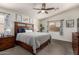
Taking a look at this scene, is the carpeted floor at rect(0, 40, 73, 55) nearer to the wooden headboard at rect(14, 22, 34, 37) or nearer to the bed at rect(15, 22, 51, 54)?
the bed at rect(15, 22, 51, 54)

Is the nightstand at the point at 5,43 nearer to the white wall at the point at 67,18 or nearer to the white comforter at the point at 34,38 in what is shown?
the white comforter at the point at 34,38

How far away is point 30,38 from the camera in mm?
2273

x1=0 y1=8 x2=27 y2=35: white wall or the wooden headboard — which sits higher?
x1=0 y1=8 x2=27 y2=35: white wall

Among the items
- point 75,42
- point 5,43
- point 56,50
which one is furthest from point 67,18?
point 5,43

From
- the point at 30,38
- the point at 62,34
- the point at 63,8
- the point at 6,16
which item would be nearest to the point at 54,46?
the point at 62,34

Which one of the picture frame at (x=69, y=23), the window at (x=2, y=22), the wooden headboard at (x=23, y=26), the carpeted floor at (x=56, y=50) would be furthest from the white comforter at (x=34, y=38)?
the picture frame at (x=69, y=23)

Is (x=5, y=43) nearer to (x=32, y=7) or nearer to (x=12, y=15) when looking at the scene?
(x=12, y=15)

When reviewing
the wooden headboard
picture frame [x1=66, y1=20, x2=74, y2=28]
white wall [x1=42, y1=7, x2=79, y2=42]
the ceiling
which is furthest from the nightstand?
picture frame [x1=66, y1=20, x2=74, y2=28]

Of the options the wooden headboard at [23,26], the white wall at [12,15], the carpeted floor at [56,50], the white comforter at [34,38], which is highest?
the white wall at [12,15]

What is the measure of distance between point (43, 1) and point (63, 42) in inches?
42.2

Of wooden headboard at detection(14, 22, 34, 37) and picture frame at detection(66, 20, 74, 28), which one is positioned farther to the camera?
wooden headboard at detection(14, 22, 34, 37)

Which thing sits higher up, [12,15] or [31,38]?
[12,15]

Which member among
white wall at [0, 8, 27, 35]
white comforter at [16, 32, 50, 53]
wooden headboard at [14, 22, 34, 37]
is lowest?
white comforter at [16, 32, 50, 53]

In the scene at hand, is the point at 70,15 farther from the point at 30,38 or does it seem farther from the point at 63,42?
the point at 30,38
